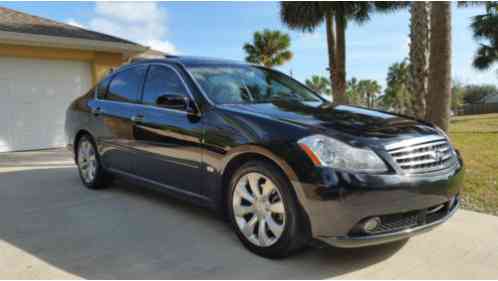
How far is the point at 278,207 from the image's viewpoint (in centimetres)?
283

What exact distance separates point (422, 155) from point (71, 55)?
906 cm

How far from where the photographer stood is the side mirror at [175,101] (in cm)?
348

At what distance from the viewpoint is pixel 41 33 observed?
883 centimetres

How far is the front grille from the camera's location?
2674mm

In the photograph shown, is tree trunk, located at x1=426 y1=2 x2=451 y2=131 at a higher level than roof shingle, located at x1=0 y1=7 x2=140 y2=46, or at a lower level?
lower

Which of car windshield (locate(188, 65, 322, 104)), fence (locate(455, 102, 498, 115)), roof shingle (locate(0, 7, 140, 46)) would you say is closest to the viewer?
car windshield (locate(188, 65, 322, 104))

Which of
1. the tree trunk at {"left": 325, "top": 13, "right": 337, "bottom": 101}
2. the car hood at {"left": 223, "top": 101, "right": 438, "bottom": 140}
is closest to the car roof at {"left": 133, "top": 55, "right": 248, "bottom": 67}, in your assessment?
the car hood at {"left": 223, "top": 101, "right": 438, "bottom": 140}

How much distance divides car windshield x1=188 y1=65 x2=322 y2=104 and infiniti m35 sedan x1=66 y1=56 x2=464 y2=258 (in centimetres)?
1

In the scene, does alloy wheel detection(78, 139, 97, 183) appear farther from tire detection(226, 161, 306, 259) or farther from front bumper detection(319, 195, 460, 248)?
front bumper detection(319, 195, 460, 248)

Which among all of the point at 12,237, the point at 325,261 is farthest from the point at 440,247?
the point at 12,237

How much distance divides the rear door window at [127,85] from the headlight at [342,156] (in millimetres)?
2338

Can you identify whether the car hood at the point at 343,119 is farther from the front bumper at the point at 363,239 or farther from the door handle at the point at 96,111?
the door handle at the point at 96,111

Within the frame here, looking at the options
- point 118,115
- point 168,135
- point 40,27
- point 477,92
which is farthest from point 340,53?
point 477,92

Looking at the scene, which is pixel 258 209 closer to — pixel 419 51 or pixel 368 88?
pixel 419 51
